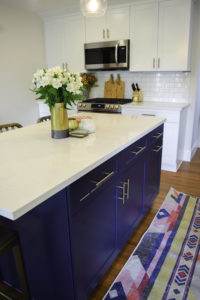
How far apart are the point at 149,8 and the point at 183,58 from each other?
0.84 metres

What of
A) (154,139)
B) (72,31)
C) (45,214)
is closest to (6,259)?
(45,214)

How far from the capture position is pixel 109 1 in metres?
3.38

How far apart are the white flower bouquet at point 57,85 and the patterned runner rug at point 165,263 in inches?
51.4

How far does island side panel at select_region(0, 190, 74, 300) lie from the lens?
104 centimetres

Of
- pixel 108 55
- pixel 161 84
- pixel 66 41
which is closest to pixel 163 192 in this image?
pixel 161 84

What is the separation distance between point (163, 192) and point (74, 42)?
2.80 metres

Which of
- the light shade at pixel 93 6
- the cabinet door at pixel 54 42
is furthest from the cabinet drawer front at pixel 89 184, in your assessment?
the cabinet door at pixel 54 42

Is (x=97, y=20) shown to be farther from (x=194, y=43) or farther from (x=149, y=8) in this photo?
(x=194, y=43)

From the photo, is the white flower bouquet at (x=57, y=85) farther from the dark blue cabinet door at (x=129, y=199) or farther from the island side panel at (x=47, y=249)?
the island side panel at (x=47, y=249)

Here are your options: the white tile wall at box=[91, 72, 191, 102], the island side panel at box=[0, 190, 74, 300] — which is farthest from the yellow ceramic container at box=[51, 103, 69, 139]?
the white tile wall at box=[91, 72, 191, 102]

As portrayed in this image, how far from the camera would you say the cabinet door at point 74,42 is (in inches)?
154

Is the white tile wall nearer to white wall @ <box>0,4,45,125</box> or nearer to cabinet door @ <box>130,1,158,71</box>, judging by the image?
cabinet door @ <box>130,1,158,71</box>

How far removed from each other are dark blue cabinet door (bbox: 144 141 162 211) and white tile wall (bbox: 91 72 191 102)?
1.65 metres

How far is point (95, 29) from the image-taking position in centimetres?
378
